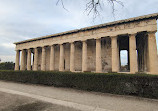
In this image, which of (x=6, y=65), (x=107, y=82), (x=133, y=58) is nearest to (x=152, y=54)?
(x=133, y=58)

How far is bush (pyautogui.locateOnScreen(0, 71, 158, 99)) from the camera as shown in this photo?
5.89 meters

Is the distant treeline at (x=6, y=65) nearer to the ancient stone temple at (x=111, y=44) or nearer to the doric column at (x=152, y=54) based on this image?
the ancient stone temple at (x=111, y=44)

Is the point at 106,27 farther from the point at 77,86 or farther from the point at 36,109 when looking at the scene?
the point at 36,109

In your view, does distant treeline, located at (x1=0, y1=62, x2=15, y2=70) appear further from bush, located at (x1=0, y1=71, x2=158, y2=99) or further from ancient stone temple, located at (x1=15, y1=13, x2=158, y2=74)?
bush, located at (x1=0, y1=71, x2=158, y2=99)

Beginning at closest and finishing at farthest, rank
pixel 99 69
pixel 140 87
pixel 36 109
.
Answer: pixel 36 109, pixel 140 87, pixel 99 69

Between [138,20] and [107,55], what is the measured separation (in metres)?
7.20

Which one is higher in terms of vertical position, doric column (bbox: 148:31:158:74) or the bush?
doric column (bbox: 148:31:158:74)

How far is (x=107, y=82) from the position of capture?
6.91 metres

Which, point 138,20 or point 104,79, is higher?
point 138,20

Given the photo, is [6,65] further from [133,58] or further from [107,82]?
[133,58]

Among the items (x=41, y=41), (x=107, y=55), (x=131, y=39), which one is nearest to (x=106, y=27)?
(x=131, y=39)

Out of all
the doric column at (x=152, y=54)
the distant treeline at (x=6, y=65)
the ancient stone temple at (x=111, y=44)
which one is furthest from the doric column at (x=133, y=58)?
the distant treeline at (x=6, y=65)

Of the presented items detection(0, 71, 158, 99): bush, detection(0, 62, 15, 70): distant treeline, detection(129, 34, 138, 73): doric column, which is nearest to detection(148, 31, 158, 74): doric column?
detection(129, 34, 138, 73): doric column

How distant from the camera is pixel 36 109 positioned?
150 inches
